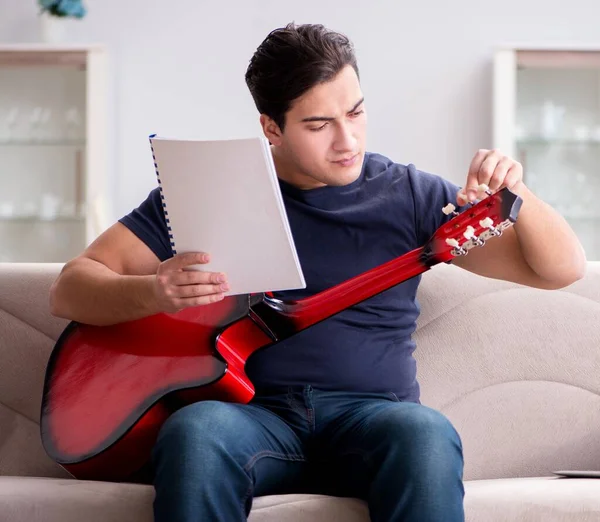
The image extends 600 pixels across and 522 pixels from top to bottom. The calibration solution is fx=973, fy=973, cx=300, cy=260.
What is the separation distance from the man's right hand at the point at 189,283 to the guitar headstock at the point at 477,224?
318 mm

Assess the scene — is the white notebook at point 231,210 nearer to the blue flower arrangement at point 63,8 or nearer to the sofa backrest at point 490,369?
the sofa backrest at point 490,369

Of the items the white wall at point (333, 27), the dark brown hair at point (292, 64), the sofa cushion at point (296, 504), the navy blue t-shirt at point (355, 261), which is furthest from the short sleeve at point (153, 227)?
the white wall at point (333, 27)

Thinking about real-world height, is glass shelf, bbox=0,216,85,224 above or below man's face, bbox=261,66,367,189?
below

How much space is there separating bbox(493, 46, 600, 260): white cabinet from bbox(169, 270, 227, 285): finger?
2.89m

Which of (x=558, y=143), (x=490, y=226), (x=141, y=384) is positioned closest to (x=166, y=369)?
(x=141, y=384)

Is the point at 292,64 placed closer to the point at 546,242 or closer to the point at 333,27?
the point at 546,242

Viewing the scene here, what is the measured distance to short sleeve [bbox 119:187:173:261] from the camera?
1667mm

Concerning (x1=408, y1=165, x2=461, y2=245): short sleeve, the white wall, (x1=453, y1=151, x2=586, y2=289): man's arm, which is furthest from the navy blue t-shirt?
the white wall

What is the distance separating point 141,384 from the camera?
1.52m

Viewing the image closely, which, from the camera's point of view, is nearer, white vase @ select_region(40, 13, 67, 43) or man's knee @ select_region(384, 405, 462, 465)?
man's knee @ select_region(384, 405, 462, 465)

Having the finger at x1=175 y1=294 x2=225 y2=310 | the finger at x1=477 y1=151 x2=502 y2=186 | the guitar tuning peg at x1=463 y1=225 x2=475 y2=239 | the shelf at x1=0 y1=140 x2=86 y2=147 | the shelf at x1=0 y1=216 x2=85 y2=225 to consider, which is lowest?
the shelf at x1=0 y1=216 x2=85 y2=225

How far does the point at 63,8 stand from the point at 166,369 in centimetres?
304

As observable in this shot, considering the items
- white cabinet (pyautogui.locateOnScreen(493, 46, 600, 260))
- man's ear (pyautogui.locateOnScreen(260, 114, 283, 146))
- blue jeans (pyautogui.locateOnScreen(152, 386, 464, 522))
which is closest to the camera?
blue jeans (pyautogui.locateOnScreen(152, 386, 464, 522))

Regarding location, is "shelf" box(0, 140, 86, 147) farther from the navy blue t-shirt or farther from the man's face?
the man's face
